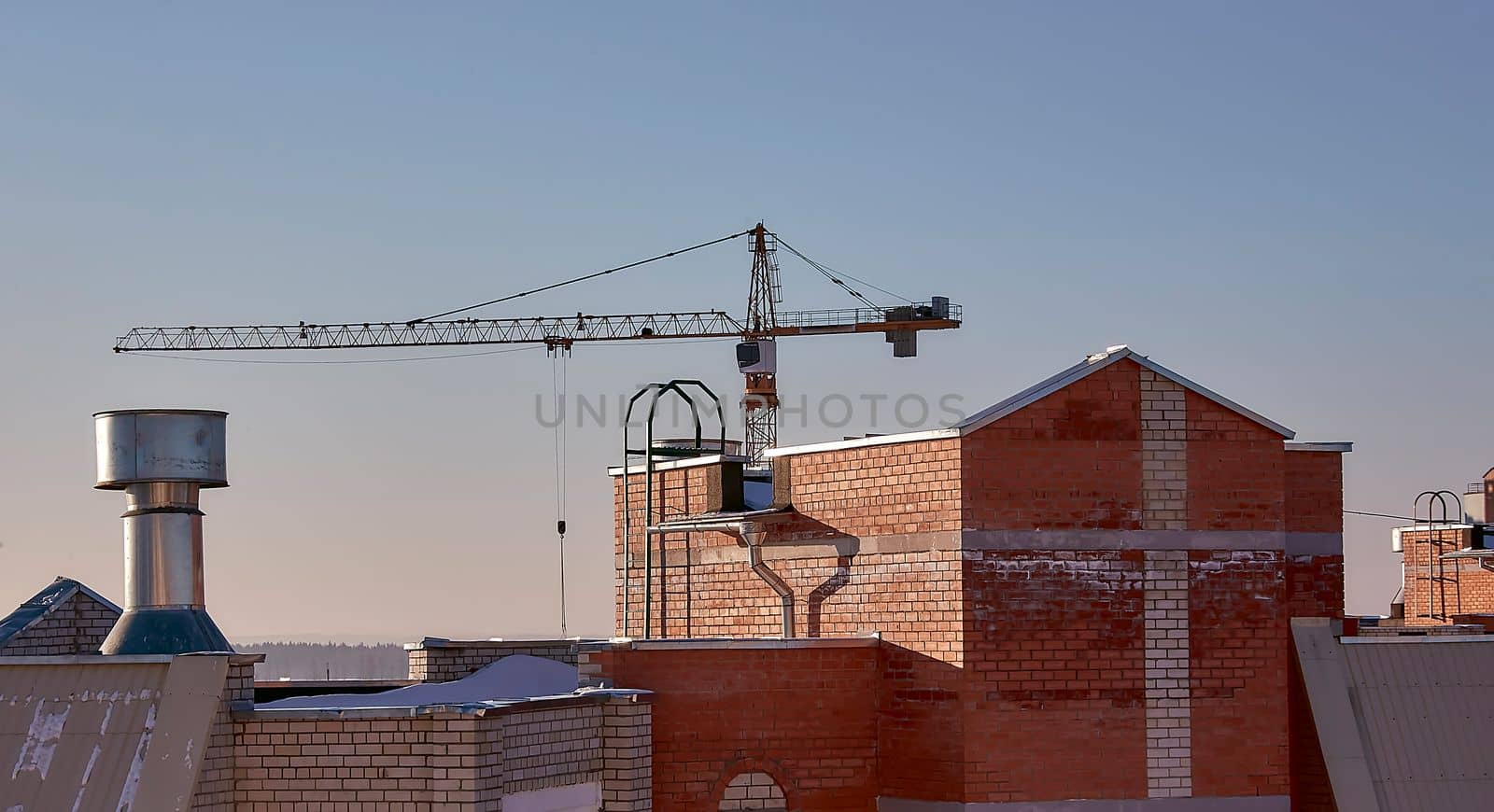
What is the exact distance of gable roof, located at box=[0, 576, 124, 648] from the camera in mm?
19547

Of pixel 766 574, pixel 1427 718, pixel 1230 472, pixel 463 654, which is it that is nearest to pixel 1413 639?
pixel 1427 718

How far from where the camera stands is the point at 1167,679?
1892cm

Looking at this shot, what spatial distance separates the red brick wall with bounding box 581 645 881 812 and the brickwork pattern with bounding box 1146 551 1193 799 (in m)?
2.75

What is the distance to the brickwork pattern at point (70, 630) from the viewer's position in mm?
19781

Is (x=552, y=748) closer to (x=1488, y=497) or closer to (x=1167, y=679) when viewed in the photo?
(x=1167, y=679)

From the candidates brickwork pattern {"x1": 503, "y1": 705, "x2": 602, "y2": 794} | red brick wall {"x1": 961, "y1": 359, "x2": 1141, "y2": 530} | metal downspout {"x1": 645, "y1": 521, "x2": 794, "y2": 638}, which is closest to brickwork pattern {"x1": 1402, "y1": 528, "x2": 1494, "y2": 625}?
red brick wall {"x1": 961, "y1": 359, "x2": 1141, "y2": 530}

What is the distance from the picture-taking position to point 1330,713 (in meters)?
19.7

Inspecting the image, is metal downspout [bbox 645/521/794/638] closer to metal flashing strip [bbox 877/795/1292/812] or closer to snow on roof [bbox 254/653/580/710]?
snow on roof [bbox 254/653/580/710]

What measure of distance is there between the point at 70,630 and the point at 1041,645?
10.3 meters

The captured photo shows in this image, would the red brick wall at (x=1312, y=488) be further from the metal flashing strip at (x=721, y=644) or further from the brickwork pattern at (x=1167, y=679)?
the metal flashing strip at (x=721, y=644)

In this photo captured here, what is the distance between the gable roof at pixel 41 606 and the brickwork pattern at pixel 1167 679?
10618mm

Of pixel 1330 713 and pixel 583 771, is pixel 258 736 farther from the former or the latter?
pixel 1330 713

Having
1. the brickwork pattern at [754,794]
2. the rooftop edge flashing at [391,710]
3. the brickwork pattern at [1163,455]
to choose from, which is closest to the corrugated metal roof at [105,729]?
the rooftop edge flashing at [391,710]

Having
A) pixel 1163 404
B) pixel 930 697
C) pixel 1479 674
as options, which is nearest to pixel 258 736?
pixel 930 697
